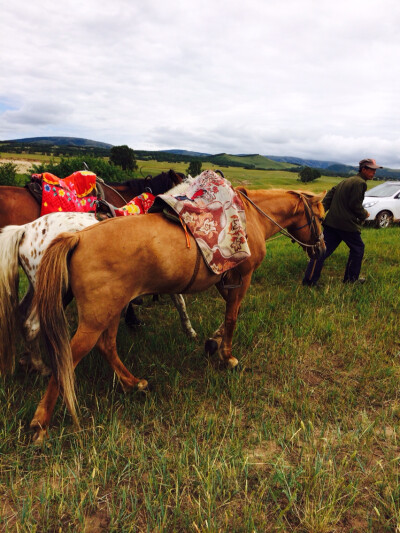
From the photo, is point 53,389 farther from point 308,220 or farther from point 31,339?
point 308,220

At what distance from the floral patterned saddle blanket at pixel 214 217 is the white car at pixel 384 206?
→ 11.6m

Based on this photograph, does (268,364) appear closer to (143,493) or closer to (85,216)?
(143,493)

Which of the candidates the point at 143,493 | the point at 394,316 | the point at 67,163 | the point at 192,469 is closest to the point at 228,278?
the point at 192,469

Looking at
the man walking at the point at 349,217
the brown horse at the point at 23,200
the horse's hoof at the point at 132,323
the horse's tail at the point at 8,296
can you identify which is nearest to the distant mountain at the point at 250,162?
the man walking at the point at 349,217

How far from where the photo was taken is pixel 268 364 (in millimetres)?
3455

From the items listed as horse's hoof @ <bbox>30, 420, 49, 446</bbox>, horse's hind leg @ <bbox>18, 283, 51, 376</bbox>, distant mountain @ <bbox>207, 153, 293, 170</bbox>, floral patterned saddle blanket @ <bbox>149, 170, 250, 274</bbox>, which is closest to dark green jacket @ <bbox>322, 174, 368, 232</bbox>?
floral patterned saddle blanket @ <bbox>149, 170, 250, 274</bbox>

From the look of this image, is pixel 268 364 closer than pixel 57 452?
No

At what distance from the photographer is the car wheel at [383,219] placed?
42.7ft

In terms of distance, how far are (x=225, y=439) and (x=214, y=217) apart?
1.84 m

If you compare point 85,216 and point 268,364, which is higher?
point 85,216

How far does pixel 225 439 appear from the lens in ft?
7.86

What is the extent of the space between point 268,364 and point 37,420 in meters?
2.26

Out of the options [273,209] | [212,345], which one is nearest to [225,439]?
[212,345]

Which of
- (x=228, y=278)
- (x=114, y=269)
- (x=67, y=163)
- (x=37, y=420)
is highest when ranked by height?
(x=67, y=163)
